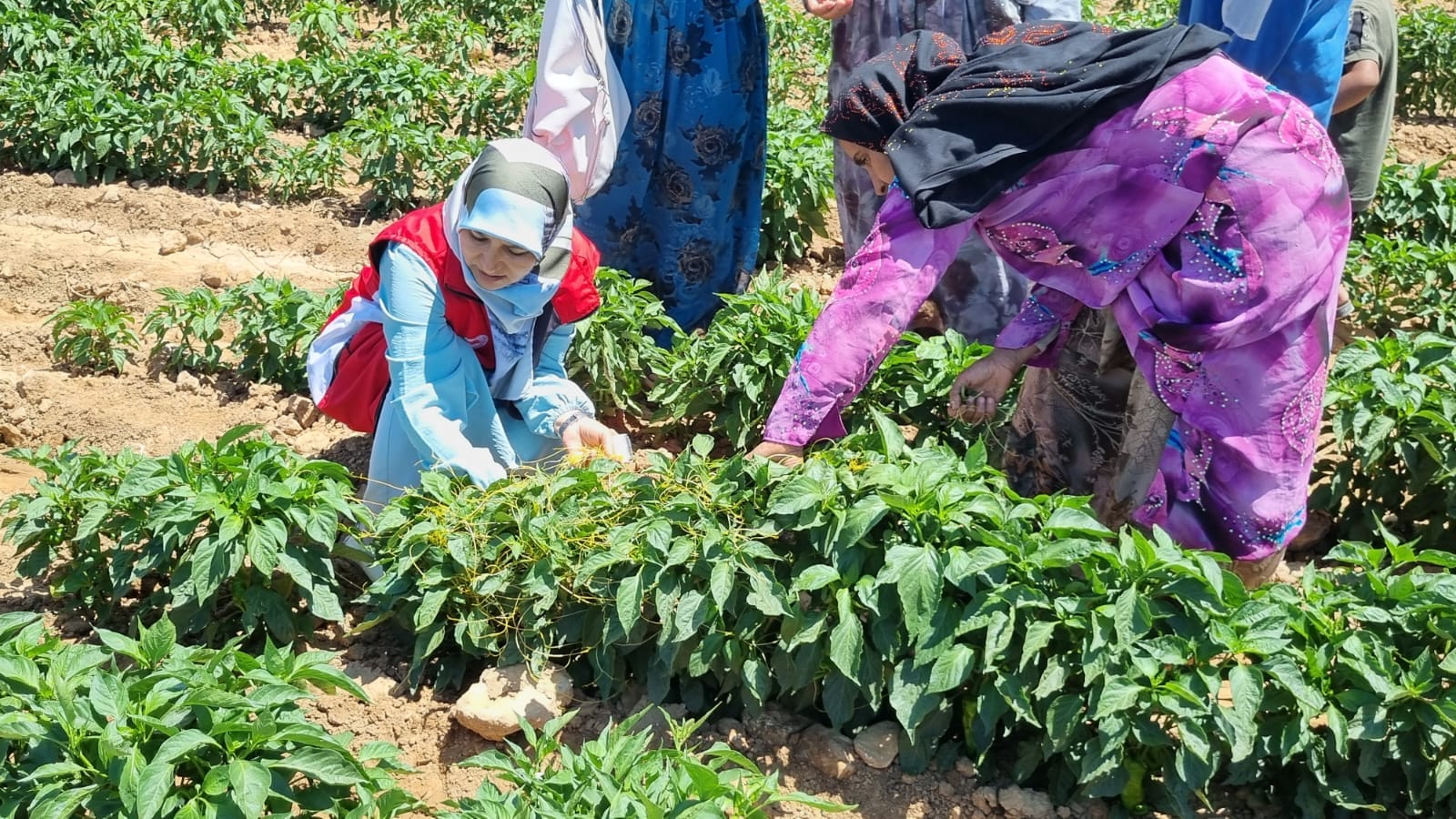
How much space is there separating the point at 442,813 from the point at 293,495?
83 centimetres

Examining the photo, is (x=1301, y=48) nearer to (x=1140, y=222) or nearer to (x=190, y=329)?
(x=1140, y=222)

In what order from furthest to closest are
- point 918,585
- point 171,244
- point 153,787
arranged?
1. point 171,244
2. point 918,585
3. point 153,787

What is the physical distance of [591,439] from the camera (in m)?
3.28

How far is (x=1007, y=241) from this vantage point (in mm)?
2639

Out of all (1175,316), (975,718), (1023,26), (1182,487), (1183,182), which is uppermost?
(1023,26)

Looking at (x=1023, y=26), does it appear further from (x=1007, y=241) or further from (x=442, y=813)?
(x=442, y=813)

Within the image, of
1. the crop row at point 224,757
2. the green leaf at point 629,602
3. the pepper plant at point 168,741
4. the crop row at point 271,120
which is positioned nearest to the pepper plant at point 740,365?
the green leaf at point 629,602

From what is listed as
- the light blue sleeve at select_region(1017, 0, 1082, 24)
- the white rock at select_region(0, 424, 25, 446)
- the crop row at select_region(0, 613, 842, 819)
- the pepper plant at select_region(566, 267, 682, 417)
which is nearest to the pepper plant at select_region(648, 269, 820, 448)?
the pepper plant at select_region(566, 267, 682, 417)

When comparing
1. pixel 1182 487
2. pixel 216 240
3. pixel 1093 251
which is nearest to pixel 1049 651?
pixel 1182 487

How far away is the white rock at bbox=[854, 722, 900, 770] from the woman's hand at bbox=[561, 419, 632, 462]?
2.99 ft

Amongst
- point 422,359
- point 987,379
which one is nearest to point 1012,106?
point 987,379

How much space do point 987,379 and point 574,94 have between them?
1565 millimetres

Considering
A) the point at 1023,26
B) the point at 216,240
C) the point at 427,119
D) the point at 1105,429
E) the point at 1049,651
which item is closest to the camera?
the point at 1049,651

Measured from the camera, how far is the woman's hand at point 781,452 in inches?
102
